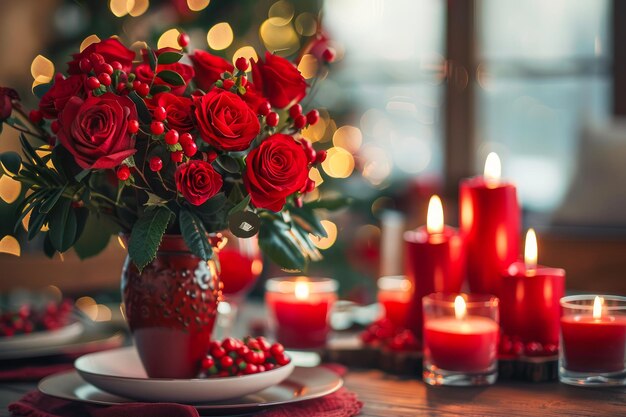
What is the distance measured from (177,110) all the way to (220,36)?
7.10 ft

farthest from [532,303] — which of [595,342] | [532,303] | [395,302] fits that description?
[395,302]

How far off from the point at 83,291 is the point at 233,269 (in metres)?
2.11

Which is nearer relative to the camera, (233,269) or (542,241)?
(233,269)

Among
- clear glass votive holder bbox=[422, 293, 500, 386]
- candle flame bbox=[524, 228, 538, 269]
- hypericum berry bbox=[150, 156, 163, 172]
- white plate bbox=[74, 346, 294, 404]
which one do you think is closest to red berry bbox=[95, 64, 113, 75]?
hypericum berry bbox=[150, 156, 163, 172]

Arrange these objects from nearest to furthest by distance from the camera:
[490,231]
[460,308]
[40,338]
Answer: [460,308] → [490,231] → [40,338]

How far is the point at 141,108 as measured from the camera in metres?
0.88

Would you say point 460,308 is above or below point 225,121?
below

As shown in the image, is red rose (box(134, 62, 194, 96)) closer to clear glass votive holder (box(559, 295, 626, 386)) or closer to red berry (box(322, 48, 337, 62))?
red berry (box(322, 48, 337, 62))

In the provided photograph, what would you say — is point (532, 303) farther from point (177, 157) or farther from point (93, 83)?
point (93, 83)

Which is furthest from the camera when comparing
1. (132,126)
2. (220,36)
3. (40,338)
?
(220,36)

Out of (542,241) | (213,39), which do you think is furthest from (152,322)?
(213,39)

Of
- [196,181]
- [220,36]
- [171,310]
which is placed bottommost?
[171,310]

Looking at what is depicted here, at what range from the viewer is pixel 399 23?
4.09 meters

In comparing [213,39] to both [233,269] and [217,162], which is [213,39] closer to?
[233,269]
